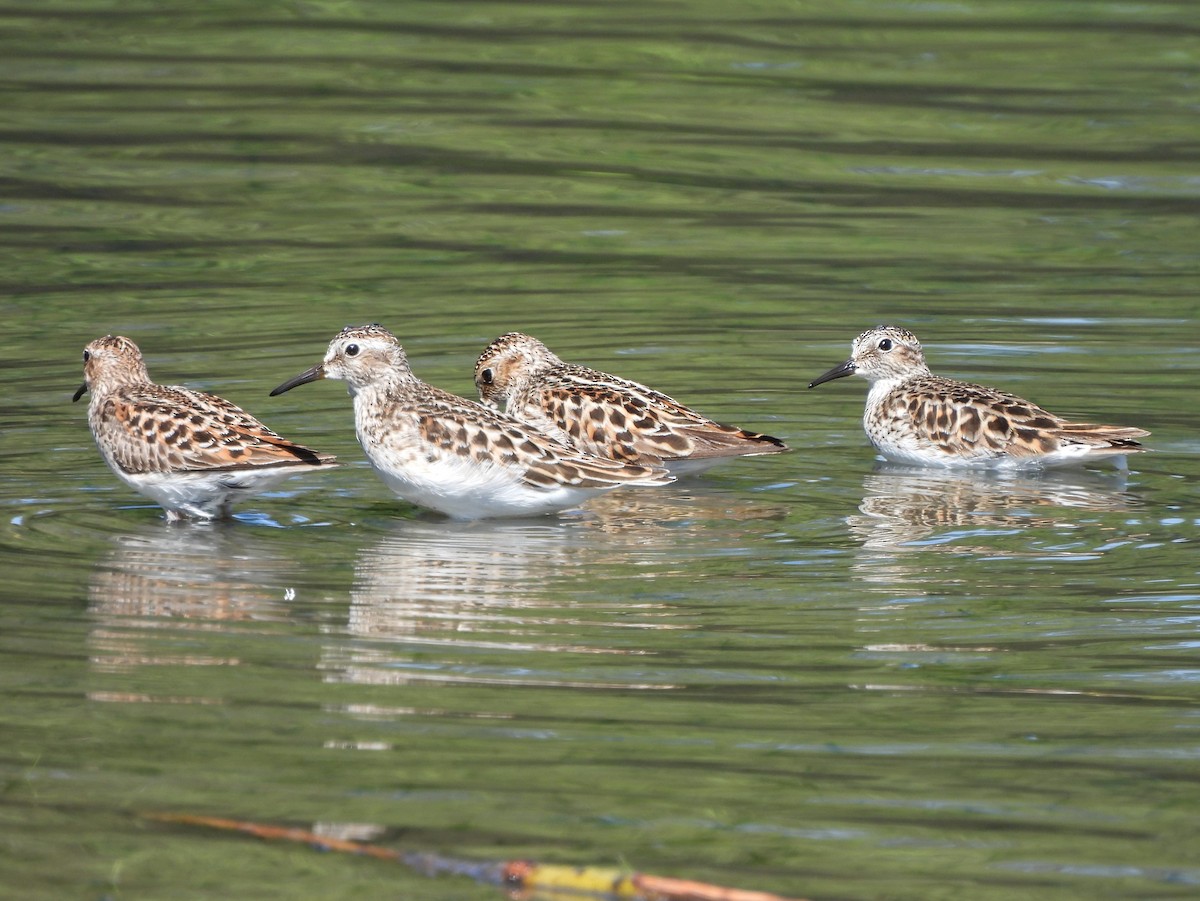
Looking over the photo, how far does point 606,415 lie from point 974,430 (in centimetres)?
216

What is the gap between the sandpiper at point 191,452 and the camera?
10602 millimetres

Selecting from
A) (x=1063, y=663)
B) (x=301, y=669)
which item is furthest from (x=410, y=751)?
(x=1063, y=663)

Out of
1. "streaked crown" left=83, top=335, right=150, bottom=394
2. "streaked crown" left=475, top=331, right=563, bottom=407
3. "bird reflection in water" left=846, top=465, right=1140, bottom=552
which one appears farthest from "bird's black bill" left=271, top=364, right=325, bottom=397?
"bird reflection in water" left=846, top=465, right=1140, bottom=552

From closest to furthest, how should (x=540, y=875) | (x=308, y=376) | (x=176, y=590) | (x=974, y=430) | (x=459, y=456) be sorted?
(x=540, y=875) → (x=176, y=590) → (x=459, y=456) → (x=308, y=376) → (x=974, y=430)

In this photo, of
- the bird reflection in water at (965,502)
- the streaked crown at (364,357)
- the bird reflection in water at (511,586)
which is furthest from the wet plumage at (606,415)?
the streaked crown at (364,357)

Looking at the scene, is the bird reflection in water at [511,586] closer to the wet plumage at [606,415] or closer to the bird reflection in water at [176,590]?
the wet plumage at [606,415]

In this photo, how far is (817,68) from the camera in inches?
895

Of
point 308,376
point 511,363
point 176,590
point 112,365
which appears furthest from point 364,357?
point 176,590

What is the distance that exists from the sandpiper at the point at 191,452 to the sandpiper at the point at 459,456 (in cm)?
45

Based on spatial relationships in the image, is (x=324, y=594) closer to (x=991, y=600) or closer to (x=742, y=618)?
(x=742, y=618)

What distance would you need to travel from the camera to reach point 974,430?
40.7ft

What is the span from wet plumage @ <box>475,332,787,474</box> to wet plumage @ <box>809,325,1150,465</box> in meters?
0.99

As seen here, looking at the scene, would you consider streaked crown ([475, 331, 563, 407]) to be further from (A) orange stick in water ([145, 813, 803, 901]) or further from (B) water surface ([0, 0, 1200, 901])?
(A) orange stick in water ([145, 813, 803, 901])

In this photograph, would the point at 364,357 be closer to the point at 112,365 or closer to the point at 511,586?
the point at 112,365
